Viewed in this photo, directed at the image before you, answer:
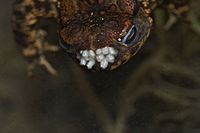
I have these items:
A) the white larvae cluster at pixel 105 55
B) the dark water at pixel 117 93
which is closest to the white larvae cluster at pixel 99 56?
the white larvae cluster at pixel 105 55

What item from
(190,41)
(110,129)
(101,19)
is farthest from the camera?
(190,41)

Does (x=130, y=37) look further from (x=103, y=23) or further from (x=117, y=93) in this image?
(x=117, y=93)

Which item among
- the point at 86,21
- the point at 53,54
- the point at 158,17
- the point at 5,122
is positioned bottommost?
the point at 5,122

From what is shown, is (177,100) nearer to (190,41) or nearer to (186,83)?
(186,83)

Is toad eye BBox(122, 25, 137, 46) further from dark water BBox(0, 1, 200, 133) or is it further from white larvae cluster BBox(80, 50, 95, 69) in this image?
dark water BBox(0, 1, 200, 133)

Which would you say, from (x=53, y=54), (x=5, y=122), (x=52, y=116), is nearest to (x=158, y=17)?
(x=53, y=54)

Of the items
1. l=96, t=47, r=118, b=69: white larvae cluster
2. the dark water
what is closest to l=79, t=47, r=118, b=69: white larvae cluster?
l=96, t=47, r=118, b=69: white larvae cluster

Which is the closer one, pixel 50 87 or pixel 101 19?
pixel 101 19
